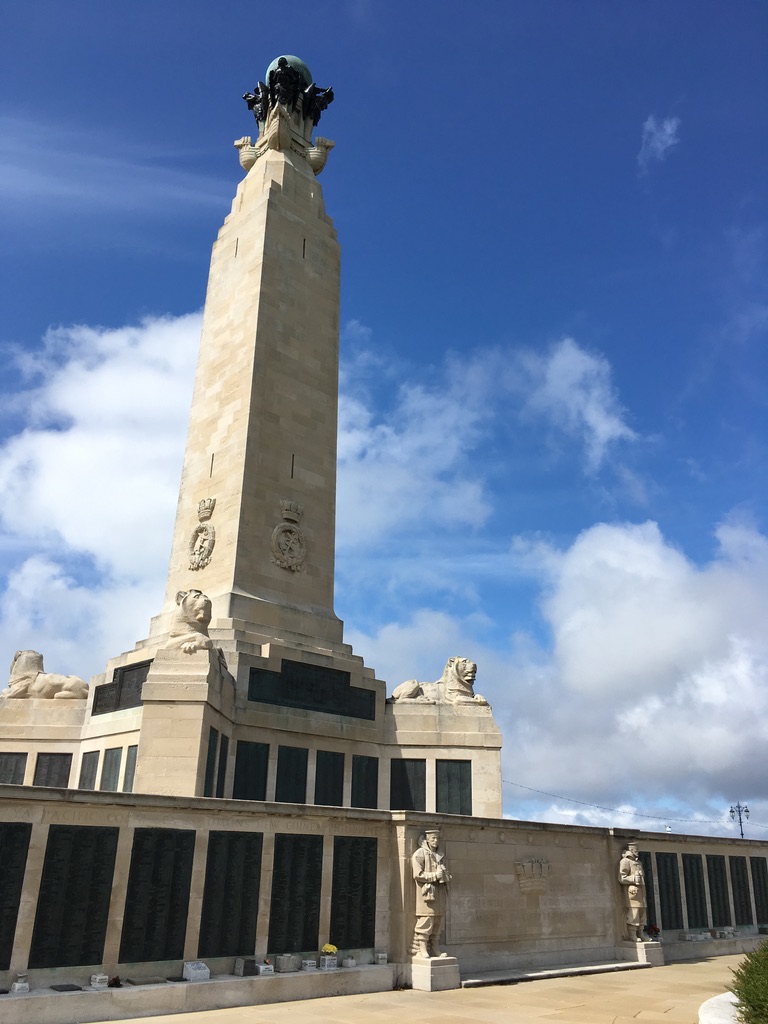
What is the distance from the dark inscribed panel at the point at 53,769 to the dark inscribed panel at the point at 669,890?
18.7 meters

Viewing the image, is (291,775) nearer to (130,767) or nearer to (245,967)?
(130,767)

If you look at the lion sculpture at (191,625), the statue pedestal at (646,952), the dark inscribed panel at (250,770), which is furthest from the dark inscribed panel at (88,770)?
the statue pedestal at (646,952)

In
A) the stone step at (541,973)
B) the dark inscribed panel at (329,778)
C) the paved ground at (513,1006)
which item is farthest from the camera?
the dark inscribed panel at (329,778)

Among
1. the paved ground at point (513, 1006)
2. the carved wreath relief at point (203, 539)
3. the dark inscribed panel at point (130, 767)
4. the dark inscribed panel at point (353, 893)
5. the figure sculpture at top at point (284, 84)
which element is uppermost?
the figure sculpture at top at point (284, 84)

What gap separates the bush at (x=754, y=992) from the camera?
10391 millimetres

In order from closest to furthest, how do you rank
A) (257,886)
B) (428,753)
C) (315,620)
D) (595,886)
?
(257,886)
(595,886)
(428,753)
(315,620)

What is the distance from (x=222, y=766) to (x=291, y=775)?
10.3 ft

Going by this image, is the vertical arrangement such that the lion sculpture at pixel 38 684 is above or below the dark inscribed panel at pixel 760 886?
above

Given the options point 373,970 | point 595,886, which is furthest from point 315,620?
point 373,970

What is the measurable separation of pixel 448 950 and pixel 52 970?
881 centimetres

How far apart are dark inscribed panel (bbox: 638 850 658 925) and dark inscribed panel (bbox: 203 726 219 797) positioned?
12.7 m

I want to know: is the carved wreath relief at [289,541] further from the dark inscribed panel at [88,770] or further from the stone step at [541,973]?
the stone step at [541,973]

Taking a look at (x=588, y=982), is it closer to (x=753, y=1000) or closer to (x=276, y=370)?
(x=753, y=1000)

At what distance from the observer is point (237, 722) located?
2623 centimetres
